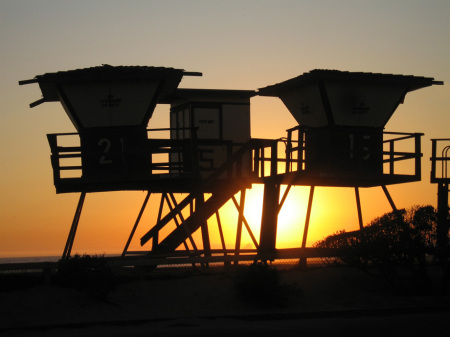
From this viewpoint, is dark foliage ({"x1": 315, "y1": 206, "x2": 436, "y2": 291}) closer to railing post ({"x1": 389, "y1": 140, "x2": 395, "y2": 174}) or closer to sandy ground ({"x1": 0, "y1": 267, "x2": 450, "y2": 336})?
sandy ground ({"x1": 0, "y1": 267, "x2": 450, "y2": 336})

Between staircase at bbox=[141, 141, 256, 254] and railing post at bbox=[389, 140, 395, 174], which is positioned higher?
railing post at bbox=[389, 140, 395, 174]

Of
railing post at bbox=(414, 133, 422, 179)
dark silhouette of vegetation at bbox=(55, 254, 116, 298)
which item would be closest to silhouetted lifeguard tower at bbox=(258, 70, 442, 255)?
railing post at bbox=(414, 133, 422, 179)

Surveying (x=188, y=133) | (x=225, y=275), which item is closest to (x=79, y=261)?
(x=225, y=275)

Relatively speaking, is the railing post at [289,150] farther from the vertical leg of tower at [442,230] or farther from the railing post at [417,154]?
the vertical leg of tower at [442,230]

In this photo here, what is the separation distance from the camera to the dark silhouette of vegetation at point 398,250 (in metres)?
25.7

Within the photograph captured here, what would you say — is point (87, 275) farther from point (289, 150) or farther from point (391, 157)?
point (391, 157)

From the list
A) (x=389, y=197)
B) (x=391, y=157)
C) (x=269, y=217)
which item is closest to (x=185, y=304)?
(x=269, y=217)

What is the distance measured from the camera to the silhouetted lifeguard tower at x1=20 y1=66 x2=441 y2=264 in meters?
30.1

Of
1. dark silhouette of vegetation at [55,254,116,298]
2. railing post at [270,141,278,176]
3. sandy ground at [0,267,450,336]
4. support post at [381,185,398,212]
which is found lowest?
sandy ground at [0,267,450,336]

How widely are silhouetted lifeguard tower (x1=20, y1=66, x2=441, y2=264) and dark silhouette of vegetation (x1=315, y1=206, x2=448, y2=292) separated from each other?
194cm

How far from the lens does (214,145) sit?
34.0 metres

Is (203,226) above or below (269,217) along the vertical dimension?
below

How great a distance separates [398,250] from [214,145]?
35.1 feet

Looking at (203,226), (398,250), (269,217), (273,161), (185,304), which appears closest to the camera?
(185,304)
